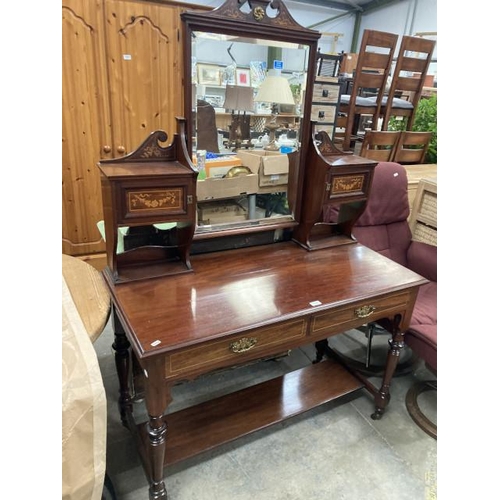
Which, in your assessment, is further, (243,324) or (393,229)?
(393,229)

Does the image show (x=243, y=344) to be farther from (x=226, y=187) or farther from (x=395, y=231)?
(x=395, y=231)

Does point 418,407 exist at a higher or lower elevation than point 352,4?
lower

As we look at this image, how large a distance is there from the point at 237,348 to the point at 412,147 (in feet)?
8.27

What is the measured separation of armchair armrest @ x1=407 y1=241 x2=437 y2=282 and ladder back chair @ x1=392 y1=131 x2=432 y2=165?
100 centimetres

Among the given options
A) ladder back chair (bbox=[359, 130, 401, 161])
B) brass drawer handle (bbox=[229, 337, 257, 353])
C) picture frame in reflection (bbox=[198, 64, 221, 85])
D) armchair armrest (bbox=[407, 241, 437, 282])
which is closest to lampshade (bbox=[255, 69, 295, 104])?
picture frame in reflection (bbox=[198, 64, 221, 85])

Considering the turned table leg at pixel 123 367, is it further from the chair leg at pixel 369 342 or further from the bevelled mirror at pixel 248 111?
the chair leg at pixel 369 342

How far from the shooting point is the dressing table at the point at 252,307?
1.06 meters

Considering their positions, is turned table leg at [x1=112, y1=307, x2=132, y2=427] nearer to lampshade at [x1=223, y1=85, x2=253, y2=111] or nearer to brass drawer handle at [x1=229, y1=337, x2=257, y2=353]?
brass drawer handle at [x1=229, y1=337, x2=257, y2=353]

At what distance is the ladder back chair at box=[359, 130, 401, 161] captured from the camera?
8.78 feet

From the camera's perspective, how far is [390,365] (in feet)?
5.27

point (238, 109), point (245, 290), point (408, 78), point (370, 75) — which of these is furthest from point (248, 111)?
point (408, 78)

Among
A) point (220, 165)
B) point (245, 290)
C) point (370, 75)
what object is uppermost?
point (370, 75)

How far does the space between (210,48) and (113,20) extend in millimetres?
1353
